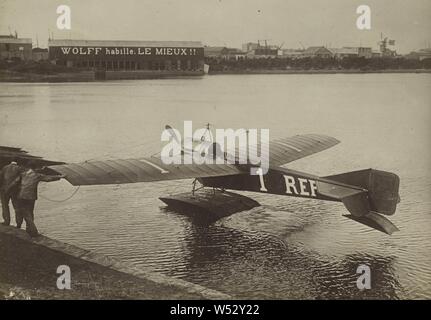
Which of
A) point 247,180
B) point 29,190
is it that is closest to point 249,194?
point 247,180

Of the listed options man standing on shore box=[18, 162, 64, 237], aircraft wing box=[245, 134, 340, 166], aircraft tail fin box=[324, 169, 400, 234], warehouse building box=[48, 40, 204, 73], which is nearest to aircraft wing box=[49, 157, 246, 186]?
man standing on shore box=[18, 162, 64, 237]

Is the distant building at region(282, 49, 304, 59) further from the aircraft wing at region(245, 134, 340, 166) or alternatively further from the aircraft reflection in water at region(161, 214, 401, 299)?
the aircraft reflection in water at region(161, 214, 401, 299)

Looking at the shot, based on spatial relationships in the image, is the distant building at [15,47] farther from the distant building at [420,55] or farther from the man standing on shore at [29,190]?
the distant building at [420,55]

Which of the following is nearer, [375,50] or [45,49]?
[375,50]

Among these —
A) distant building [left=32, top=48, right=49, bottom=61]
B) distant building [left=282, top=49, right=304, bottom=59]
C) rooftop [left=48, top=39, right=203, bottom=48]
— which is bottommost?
distant building [left=32, top=48, right=49, bottom=61]

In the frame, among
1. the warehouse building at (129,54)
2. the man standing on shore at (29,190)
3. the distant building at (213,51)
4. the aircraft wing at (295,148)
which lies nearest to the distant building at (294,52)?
the distant building at (213,51)

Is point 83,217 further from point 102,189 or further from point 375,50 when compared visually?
point 375,50
